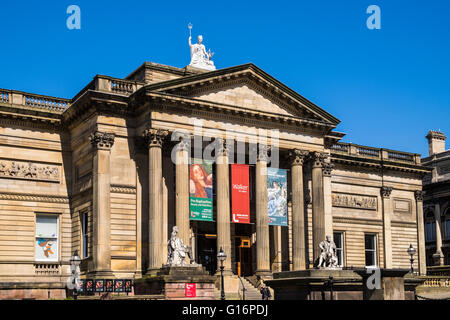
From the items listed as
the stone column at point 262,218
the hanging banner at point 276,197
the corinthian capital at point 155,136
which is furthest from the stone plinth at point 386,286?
the hanging banner at point 276,197

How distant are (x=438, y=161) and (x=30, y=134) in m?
47.0

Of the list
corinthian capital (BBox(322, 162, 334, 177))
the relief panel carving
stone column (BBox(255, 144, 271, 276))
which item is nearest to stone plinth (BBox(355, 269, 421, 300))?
stone column (BBox(255, 144, 271, 276))

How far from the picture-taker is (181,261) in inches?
1324

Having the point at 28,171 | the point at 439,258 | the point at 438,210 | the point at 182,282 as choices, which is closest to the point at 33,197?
the point at 28,171

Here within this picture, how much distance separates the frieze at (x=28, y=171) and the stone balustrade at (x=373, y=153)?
21.7m

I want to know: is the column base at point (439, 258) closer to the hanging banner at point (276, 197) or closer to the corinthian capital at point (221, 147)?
the hanging banner at point (276, 197)

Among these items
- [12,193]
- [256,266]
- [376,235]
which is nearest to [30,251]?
[12,193]

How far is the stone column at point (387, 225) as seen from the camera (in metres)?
53.9

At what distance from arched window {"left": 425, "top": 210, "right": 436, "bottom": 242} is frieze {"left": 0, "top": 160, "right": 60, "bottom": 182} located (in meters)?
43.7

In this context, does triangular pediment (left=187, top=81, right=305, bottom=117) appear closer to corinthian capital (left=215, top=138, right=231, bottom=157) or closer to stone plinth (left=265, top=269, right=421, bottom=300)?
corinthian capital (left=215, top=138, right=231, bottom=157)

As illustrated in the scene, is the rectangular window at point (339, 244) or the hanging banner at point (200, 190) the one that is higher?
the hanging banner at point (200, 190)

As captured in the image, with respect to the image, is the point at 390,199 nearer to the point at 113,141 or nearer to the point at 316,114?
the point at 316,114

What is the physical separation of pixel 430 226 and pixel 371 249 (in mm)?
19133

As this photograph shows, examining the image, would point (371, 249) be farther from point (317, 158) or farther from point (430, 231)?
point (430, 231)
